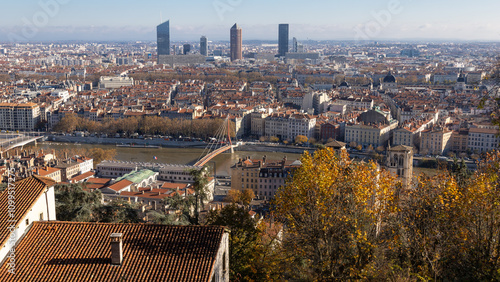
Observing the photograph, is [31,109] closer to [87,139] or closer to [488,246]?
[87,139]

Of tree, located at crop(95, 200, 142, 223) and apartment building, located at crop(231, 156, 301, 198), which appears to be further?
apartment building, located at crop(231, 156, 301, 198)

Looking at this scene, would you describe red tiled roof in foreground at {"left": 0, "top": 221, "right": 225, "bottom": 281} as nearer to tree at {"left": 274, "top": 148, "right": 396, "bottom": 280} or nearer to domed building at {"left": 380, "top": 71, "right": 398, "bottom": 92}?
tree at {"left": 274, "top": 148, "right": 396, "bottom": 280}

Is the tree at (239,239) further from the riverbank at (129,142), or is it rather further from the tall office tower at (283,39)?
the tall office tower at (283,39)

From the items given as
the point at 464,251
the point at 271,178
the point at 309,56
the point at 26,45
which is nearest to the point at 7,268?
the point at 464,251

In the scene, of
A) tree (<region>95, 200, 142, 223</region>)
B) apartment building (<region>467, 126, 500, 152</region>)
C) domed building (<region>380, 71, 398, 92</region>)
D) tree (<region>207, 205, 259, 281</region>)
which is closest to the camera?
tree (<region>207, 205, 259, 281</region>)

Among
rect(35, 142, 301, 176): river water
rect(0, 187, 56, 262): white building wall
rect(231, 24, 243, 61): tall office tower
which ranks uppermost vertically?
rect(231, 24, 243, 61): tall office tower

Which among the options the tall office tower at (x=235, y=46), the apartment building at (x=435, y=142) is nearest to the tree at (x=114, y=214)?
the apartment building at (x=435, y=142)

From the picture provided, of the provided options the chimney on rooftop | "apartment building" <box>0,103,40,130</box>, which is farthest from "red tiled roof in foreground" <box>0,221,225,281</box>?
"apartment building" <box>0,103,40,130</box>

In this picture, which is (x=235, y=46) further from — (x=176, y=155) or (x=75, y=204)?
(x=75, y=204)
